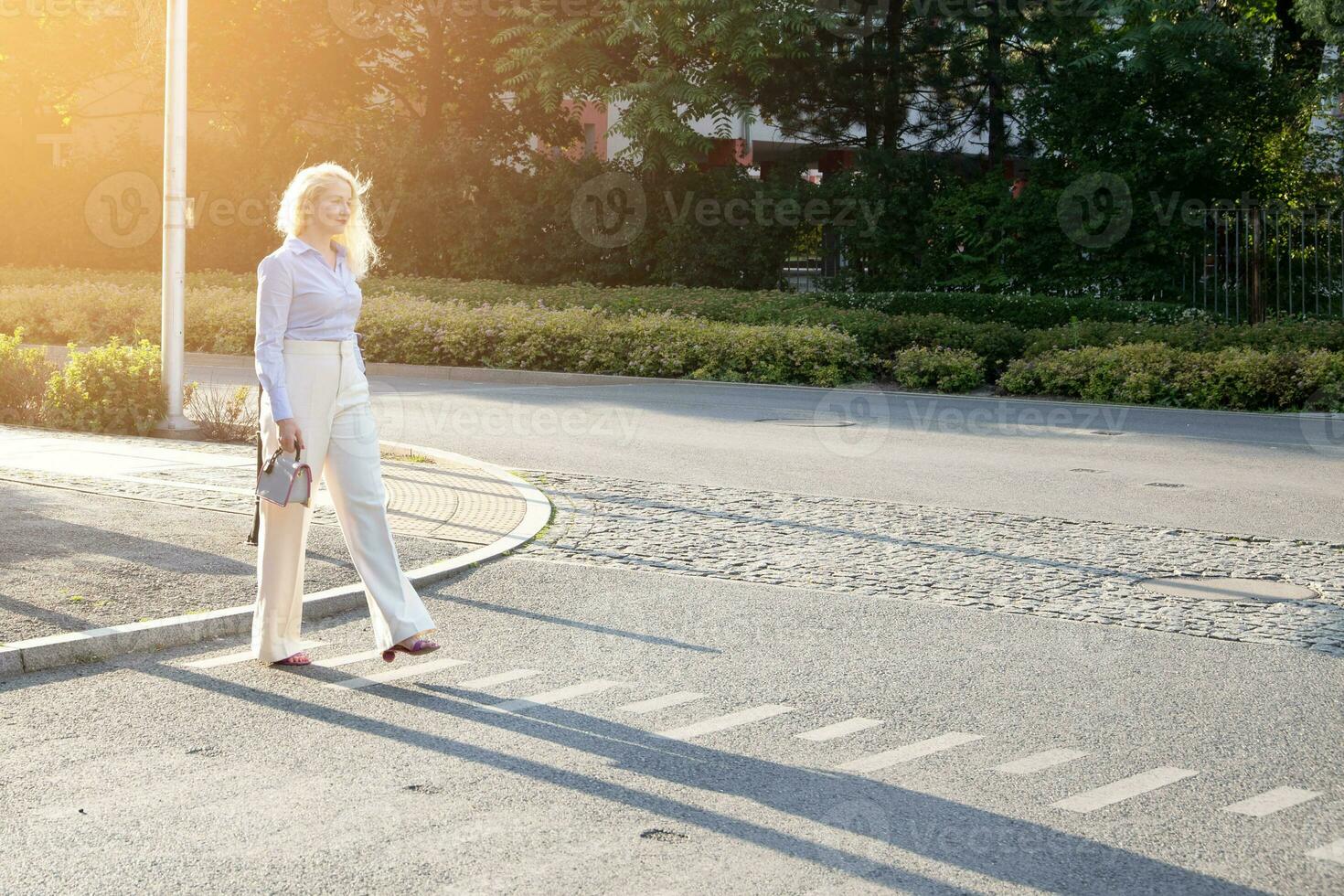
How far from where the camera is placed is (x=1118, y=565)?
8.74 m

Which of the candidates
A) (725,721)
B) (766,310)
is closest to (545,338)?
(766,310)

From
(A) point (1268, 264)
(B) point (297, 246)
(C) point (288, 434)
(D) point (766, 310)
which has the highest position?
(A) point (1268, 264)

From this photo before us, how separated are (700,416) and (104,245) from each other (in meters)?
29.3

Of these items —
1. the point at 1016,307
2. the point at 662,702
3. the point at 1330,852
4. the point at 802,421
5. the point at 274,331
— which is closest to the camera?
the point at 1330,852

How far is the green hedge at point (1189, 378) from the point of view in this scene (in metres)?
18.3

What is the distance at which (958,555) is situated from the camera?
902 cm

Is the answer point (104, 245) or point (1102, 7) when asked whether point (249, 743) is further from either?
point (104, 245)

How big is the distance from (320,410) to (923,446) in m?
9.03

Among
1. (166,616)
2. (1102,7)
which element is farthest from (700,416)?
(1102,7)

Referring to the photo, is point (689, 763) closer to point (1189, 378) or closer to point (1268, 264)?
point (1189, 378)

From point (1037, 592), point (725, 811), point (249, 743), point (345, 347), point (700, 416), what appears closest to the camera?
point (725, 811)

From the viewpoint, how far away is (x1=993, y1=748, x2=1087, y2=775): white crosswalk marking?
5.11 metres

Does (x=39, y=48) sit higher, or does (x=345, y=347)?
(x=39, y=48)

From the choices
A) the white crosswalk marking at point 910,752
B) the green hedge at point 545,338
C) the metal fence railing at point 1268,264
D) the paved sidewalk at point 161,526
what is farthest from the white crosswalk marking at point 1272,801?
the metal fence railing at point 1268,264
